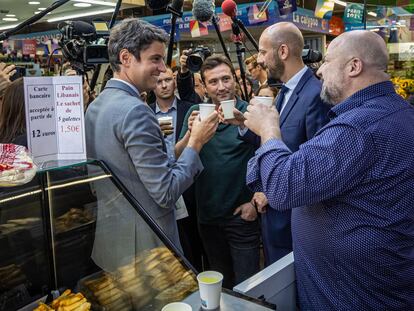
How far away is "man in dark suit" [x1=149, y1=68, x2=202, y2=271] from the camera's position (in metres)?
2.72

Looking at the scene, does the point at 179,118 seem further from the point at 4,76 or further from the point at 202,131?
the point at 202,131

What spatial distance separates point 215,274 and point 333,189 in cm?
43

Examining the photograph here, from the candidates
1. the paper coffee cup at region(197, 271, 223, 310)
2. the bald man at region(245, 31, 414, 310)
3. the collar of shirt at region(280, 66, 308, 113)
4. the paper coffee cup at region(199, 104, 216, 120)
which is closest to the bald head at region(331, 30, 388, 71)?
the bald man at region(245, 31, 414, 310)

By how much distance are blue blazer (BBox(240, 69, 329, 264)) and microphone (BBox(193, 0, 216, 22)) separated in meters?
0.67

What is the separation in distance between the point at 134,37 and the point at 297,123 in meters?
0.88

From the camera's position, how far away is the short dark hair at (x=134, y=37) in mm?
1558

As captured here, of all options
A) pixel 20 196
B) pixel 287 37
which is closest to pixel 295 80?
pixel 287 37

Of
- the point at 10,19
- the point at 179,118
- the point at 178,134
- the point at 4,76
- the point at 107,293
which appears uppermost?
the point at 10,19

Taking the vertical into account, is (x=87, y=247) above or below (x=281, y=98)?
below

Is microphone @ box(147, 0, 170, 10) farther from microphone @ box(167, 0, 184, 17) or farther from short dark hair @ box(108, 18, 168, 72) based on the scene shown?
short dark hair @ box(108, 18, 168, 72)

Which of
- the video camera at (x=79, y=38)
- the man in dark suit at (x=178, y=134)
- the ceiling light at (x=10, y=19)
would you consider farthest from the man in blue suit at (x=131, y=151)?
the ceiling light at (x=10, y=19)

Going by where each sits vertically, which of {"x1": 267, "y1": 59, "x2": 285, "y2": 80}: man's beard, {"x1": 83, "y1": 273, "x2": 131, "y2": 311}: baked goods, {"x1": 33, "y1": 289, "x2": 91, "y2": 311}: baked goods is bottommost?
{"x1": 83, "y1": 273, "x2": 131, "y2": 311}: baked goods

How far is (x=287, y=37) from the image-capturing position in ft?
7.30

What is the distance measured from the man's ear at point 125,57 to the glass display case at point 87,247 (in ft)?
1.50
